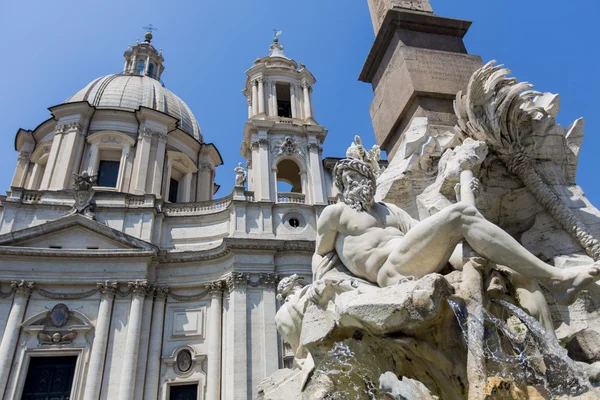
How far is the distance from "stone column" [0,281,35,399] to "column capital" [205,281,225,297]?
6.91 meters

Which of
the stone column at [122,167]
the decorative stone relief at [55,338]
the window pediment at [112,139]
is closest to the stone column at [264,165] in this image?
the stone column at [122,167]

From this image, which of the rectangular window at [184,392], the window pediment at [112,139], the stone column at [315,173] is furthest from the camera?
the window pediment at [112,139]

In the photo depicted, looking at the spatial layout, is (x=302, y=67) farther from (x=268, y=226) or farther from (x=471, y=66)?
(x=471, y=66)

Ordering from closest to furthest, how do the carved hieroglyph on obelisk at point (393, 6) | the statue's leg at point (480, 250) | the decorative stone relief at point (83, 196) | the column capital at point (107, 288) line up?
the statue's leg at point (480, 250) < the carved hieroglyph on obelisk at point (393, 6) < the column capital at point (107, 288) < the decorative stone relief at point (83, 196)

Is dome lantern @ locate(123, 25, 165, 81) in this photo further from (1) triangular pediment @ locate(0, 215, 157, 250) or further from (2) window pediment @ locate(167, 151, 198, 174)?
(1) triangular pediment @ locate(0, 215, 157, 250)

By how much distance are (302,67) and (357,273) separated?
2339cm

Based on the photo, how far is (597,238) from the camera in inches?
160

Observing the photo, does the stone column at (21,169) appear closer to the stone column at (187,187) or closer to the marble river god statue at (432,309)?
the stone column at (187,187)

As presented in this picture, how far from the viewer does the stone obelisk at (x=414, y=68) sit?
5777 mm

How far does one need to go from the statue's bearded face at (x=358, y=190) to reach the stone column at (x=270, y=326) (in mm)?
13747

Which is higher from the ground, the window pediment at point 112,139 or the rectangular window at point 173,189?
the window pediment at point 112,139

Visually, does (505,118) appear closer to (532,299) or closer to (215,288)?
(532,299)

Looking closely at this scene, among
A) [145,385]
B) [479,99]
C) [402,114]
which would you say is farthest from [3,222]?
[479,99]

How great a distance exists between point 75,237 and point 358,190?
18377mm
